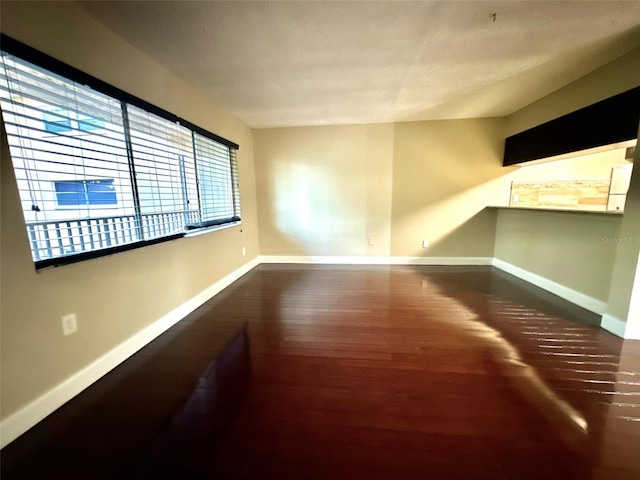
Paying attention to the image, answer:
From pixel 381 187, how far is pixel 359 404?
10.9 feet

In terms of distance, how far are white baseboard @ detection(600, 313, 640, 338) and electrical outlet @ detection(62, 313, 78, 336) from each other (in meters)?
3.90

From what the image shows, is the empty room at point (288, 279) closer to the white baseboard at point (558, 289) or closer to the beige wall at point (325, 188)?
the white baseboard at point (558, 289)

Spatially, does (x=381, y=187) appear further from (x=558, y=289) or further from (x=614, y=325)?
(x=614, y=325)

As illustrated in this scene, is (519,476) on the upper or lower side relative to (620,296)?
lower

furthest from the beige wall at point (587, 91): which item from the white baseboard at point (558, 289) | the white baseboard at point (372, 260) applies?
the white baseboard at point (372, 260)

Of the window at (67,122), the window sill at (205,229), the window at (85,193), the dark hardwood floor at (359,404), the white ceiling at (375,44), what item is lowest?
the dark hardwood floor at (359,404)

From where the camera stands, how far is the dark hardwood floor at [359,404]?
1.09 metres

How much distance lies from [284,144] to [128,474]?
402 cm

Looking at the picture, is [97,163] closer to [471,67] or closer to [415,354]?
[415,354]

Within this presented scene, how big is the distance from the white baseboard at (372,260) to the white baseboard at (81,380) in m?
2.05

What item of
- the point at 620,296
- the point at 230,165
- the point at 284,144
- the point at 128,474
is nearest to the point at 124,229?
the point at 128,474

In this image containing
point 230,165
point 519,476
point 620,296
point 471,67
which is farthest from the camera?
point 230,165

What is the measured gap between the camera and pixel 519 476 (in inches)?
40.7

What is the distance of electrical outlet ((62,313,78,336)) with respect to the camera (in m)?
1.46
